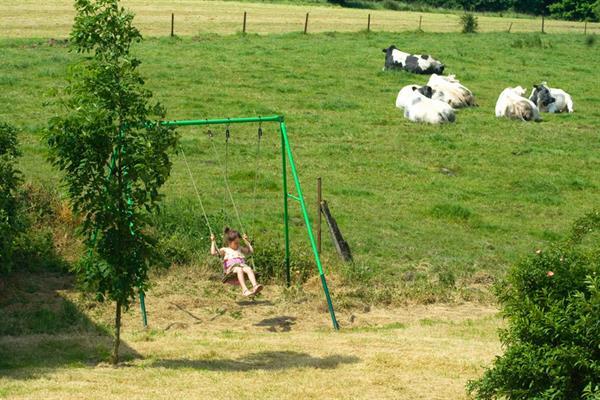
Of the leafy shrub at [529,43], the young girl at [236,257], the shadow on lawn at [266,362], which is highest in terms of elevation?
the leafy shrub at [529,43]

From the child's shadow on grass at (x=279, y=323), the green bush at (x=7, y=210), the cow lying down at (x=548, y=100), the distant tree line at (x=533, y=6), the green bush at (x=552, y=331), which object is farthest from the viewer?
the distant tree line at (x=533, y=6)

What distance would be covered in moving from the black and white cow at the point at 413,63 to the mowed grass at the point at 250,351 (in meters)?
19.5

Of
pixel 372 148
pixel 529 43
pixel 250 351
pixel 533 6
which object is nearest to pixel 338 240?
pixel 250 351

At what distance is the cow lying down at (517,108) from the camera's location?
3002 centimetres

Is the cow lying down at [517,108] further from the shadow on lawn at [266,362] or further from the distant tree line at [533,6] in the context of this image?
the distant tree line at [533,6]

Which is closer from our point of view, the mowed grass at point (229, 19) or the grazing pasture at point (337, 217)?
the grazing pasture at point (337, 217)

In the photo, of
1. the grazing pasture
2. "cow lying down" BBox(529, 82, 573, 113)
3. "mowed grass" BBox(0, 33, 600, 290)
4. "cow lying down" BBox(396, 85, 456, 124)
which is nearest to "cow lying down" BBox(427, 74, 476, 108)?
the grazing pasture

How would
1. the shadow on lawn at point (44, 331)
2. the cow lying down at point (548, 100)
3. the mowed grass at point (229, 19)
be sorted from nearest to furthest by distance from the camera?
the shadow on lawn at point (44, 331) → the cow lying down at point (548, 100) → the mowed grass at point (229, 19)

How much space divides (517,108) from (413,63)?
644 centimetres

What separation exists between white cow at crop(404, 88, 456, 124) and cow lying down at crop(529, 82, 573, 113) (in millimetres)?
3480

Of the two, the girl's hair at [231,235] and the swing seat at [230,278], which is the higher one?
the girl's hair at [231,235]

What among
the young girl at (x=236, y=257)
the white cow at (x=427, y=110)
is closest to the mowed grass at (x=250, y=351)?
the young girl at (x=236, y=257)

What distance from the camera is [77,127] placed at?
12742mm

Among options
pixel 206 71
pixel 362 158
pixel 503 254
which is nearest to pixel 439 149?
pixel 362 158
